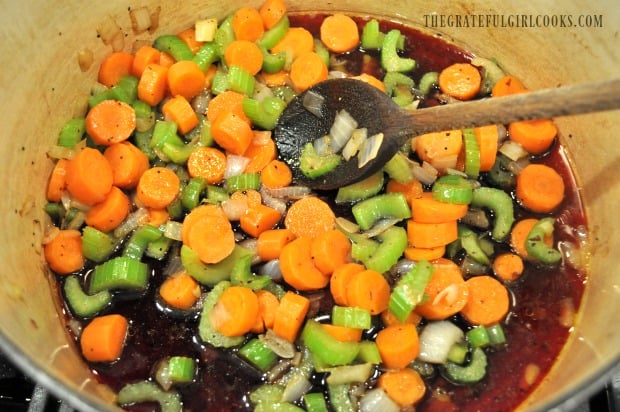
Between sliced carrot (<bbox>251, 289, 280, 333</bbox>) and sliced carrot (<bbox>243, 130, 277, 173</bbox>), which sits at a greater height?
sliced carrot (<bbox>243, 130, 277, 173</bbox>)

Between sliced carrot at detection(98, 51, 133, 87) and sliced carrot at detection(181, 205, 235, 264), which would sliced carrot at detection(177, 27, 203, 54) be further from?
sliced carrot at detection(181, 205, 235, 264)

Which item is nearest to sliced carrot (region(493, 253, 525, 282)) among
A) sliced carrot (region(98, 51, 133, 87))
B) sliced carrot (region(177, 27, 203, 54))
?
sliced carrot (region(177, 27, 203, 54))

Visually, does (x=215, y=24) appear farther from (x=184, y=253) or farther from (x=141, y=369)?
(x=141, y=369)

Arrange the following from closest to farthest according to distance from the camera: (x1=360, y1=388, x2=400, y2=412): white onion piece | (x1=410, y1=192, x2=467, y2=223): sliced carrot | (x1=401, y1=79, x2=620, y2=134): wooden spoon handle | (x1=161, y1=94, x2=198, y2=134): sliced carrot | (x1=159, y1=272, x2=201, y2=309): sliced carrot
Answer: (x1=401, y1=79, x2=620, y2=134): wooden spoon handle
(x1=360, y1=388, x2=400, y2=412): white onion piece
(x1=159, y1=272, x2=201, y2=309): sliced carrot
(x1=410, y1=192, x2=467, y2=223): sliced carrot
(x1=161, y1=94, x2=198, y2=134): sliced carrot

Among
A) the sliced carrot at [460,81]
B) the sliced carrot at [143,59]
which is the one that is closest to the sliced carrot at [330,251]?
the sliced carrot at [460,81]

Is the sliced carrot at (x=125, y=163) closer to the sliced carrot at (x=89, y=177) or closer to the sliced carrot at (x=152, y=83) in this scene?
the sliced carrot at (x=89, y=177)

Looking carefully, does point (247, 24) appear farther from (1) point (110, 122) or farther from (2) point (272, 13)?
(1) point (110, 122)

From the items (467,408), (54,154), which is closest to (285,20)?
(54,154)
